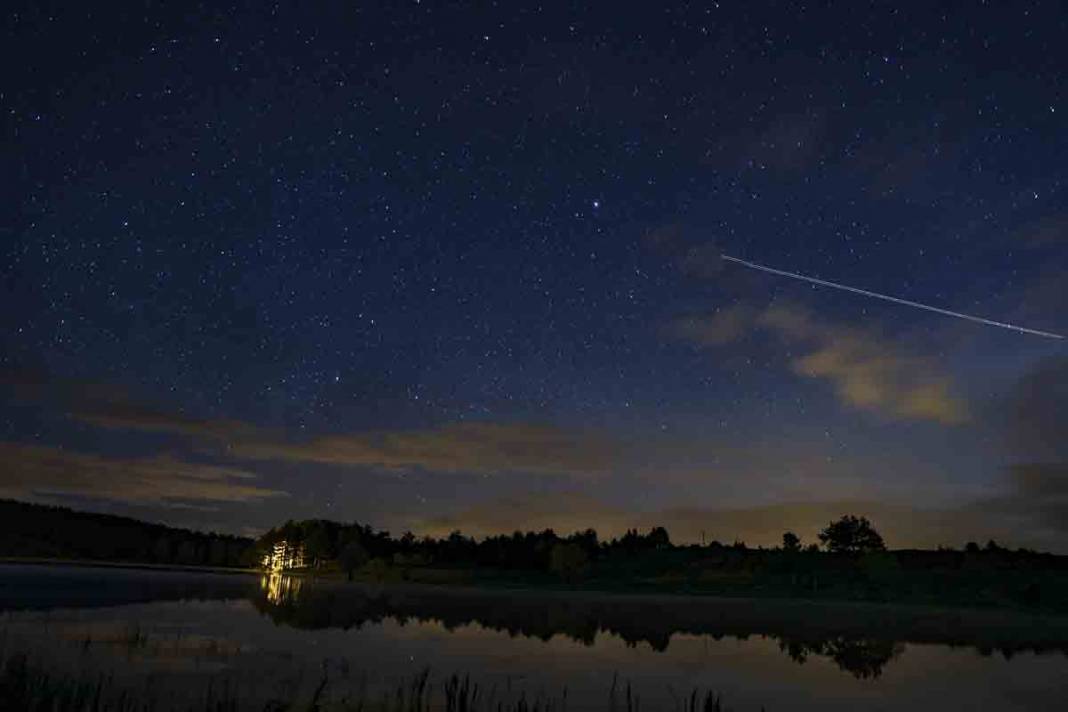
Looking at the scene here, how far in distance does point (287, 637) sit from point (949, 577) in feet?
430

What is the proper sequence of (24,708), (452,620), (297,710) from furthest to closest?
(452,620), (297,710), (24,708)

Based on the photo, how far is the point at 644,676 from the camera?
39688mm

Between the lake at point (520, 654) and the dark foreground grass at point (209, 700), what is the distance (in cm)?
43

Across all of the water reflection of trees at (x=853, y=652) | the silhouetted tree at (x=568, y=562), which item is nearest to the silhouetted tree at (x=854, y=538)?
the silhouetted tree at (x=568, y=562)

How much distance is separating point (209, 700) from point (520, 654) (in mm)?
24342

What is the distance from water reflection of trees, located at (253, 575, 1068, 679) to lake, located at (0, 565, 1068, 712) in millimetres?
391

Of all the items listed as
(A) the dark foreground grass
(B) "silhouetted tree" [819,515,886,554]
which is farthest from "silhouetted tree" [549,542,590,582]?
(A) the dark foreground grass

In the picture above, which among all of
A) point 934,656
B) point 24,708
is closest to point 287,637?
point 24,708

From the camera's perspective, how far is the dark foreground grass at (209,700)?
22.4 meters

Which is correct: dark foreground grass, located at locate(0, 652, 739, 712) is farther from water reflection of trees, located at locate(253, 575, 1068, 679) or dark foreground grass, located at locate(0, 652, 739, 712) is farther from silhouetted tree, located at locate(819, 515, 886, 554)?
silhouetted tree, located at locate(819, 515, 886, 554)

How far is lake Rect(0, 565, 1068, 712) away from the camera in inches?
1278

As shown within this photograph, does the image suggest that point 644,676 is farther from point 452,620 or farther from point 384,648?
point 452,620

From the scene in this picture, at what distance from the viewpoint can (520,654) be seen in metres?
46.1

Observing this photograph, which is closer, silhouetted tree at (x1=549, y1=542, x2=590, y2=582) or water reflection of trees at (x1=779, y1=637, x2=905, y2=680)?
water reflection of trees at (x1=779, y1=637, x2=905, y2=680)
